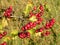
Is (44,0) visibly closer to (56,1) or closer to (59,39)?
(56,1)

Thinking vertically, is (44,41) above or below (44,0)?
below

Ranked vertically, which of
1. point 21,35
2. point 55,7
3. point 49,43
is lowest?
point 49,43

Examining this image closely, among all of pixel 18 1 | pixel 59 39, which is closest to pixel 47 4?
pixel 18 1

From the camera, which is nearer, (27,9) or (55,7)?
(27,9)

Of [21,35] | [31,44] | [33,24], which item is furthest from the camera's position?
[31,44]

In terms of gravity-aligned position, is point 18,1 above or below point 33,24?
below

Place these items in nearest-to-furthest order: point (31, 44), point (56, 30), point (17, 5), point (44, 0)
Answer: point (31, 44), point (56, 30), point (17, 5), point (44, 0)

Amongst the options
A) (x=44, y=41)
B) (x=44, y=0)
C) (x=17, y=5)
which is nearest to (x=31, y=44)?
(x=44, y=41)

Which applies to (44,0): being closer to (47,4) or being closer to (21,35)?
(47,4)

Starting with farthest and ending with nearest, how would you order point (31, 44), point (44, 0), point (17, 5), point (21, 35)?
point (44, 0) < point (17, 5) < point (31, 44) < point (21, 35)
